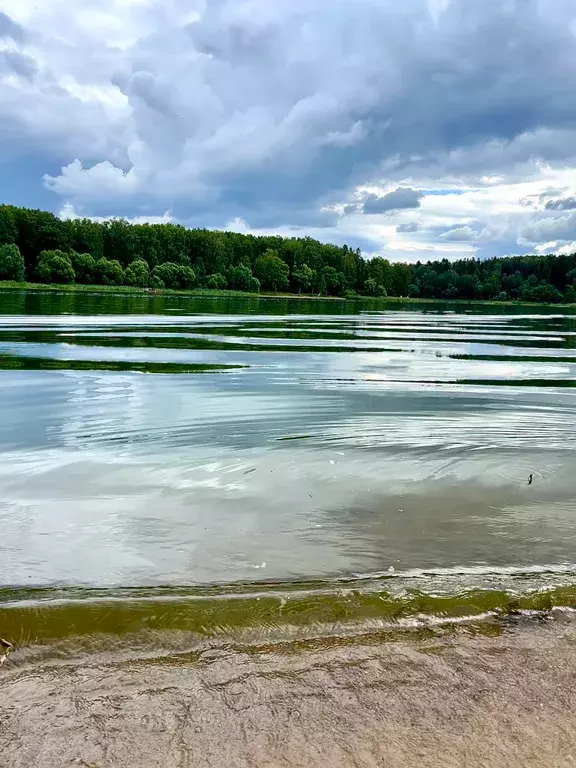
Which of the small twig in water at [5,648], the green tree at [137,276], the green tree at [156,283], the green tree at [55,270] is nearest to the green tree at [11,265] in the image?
the green tree at [55,270]

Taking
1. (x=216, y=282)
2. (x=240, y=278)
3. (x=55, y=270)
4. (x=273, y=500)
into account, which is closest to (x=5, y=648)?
(x=273, y=500)

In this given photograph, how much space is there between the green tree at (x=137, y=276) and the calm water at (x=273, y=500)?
146 metres

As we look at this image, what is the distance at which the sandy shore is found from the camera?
370cm

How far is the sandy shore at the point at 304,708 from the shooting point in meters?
3.70

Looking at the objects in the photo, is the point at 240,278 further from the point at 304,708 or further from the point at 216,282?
the point at 304,708

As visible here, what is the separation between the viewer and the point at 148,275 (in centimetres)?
16650

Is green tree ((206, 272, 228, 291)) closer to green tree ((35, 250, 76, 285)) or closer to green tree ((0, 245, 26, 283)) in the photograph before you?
green tree ((35, 250, 76, 285))

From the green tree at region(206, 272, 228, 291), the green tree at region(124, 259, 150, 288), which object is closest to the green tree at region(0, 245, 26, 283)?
the green tree at region(124, 259, 150, 288)

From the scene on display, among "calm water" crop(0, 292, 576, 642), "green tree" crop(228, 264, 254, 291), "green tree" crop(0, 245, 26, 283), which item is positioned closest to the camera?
"calm water" crop(0, 292, 576, 642)

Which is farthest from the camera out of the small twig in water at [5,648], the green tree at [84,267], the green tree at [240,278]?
the green tree at [240,278]

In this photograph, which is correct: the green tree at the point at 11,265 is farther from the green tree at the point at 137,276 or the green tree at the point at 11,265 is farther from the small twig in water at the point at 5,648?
the small twig in water at the point at 5,648

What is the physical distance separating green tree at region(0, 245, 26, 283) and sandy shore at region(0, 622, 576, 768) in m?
148

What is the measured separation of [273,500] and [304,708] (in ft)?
16.0

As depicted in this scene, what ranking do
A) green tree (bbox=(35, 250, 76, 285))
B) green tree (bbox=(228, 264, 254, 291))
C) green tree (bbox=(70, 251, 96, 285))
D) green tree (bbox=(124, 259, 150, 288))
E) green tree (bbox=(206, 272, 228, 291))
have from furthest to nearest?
green tree (bbox=(228, 264, 254, 291)) → green tree (bbox=(206, 272, 228, 291)) → green tree (bbox=(124, 259, 150, 288)) → green tree (bbox=(70, 251, 96, 285)) → green tree (bbox=(35, 250, 76, 285))
